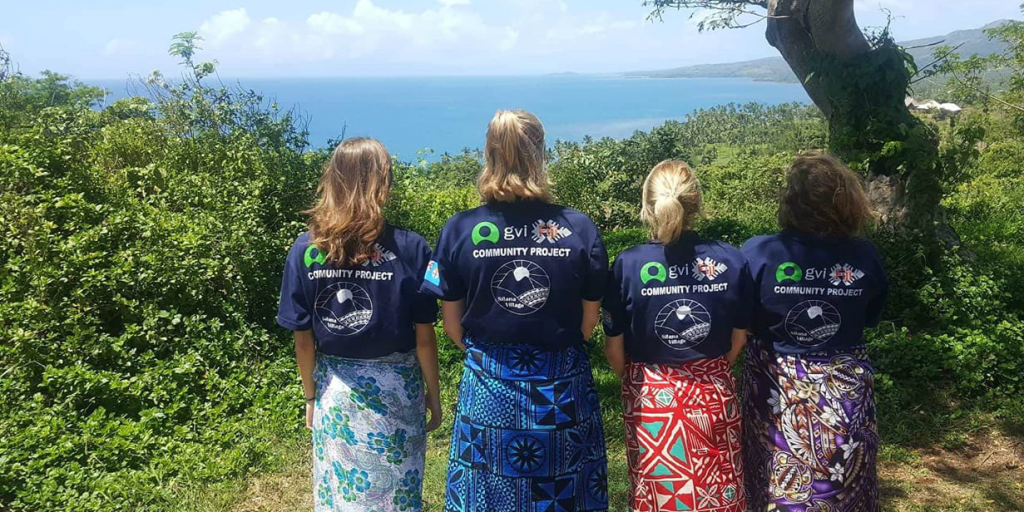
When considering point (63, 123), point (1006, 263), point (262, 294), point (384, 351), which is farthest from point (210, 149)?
point (1006, 263)

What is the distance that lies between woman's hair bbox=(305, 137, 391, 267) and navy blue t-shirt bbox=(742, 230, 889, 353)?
140 cm

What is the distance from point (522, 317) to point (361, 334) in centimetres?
60

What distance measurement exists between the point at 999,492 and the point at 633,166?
31.9 feet

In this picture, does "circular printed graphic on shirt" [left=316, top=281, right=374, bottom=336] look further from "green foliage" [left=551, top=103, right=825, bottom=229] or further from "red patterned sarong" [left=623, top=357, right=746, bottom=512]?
"green foliage" [left=551, top=103, right=825, bottom=229]

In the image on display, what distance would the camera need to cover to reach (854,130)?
5930 millimetres

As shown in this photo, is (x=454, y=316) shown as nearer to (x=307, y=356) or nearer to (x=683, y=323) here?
(x=307, y=356)

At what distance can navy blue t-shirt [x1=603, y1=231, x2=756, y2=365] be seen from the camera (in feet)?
7.59

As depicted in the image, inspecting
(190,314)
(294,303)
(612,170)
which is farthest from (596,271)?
(612,170)

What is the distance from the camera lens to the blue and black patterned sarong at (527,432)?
7.39 feet

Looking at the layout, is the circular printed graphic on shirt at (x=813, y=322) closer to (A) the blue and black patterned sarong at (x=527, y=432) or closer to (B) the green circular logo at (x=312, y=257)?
(A) the blue and black patterned sarong at (x=527, y=432)

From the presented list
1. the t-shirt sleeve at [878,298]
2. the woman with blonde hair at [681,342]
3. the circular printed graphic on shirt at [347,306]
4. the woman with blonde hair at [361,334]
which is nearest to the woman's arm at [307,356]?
Result: the woman with blonde hair at [361,334]

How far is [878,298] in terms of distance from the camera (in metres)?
2.47

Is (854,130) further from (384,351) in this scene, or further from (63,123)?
(63,123)

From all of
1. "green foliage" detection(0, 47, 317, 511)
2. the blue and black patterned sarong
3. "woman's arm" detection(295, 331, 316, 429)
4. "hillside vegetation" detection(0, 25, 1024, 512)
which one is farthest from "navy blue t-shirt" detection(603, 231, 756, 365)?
"green foliage" detection(0, 47, 317, 511)
